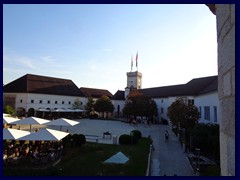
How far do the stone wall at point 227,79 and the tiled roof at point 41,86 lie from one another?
5059 centimetres

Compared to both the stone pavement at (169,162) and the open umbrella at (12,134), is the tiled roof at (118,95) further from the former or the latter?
the open umbrella at (12,134)

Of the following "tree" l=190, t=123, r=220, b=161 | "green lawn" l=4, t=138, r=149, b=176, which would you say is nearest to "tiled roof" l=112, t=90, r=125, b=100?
"tree" l=190, t=123, r=220, b=161

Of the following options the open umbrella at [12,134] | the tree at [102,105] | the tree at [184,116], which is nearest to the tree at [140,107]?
the tree at [102,105]

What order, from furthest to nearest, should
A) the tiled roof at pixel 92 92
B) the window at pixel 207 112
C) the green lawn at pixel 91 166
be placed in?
the tiled roof at pixel 92 92, the window at pixel 207 112, the green lawn at pixel 91 166

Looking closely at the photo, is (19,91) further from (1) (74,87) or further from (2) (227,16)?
(2) (227,16)

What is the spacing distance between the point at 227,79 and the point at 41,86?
53.3 metres

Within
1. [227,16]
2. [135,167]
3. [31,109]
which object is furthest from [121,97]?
[227,16]

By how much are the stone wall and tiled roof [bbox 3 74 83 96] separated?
5059 centimetres

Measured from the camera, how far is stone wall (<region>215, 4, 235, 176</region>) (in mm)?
1396

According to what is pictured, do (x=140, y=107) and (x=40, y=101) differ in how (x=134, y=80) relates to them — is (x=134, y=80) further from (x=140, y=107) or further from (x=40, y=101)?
(x=40, y=101)

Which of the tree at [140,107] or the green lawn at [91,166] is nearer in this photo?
the green lawn at [91,166]

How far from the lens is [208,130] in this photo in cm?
1741

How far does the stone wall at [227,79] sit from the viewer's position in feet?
4.58
